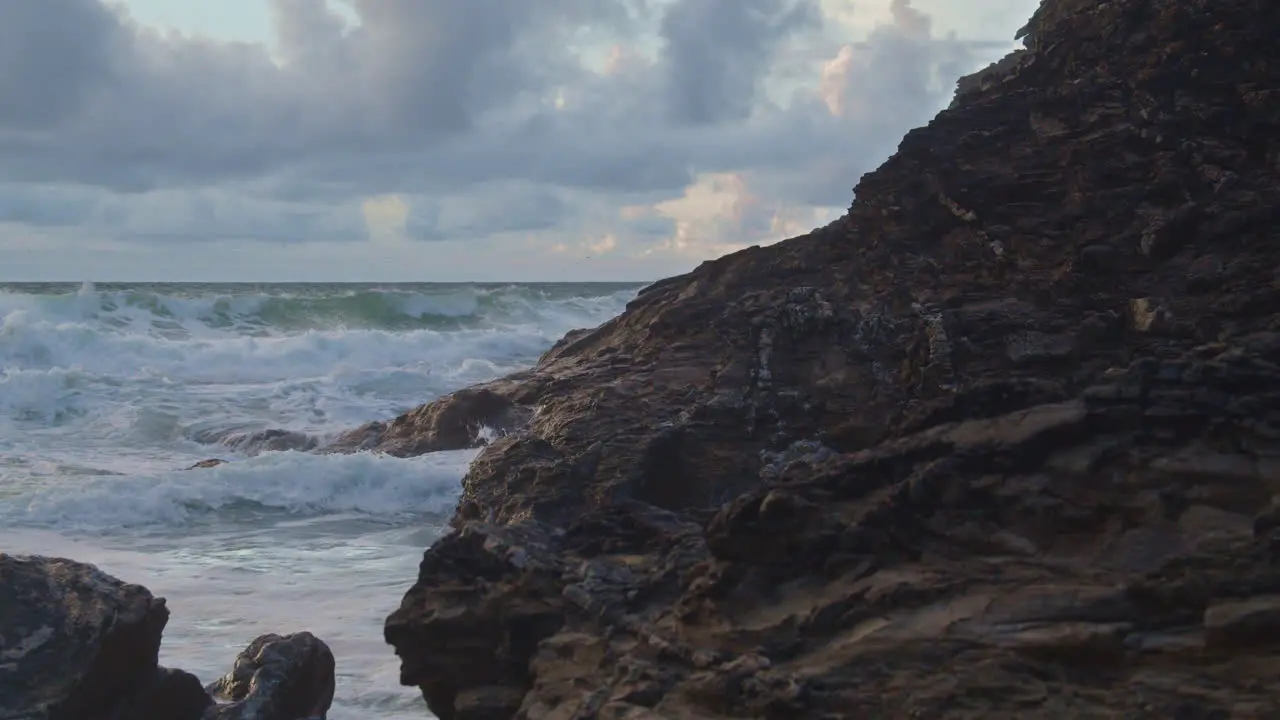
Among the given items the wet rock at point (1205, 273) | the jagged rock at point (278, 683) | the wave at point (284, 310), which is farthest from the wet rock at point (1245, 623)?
the wave at point (284, 310)

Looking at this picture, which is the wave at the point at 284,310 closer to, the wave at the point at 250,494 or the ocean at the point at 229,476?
the ocean at the point at 229,476

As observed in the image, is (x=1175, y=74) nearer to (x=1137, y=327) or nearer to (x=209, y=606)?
(x=1137, y=327)

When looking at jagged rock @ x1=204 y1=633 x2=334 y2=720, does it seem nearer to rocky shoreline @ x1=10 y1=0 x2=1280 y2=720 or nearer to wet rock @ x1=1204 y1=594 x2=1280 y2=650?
rocky shoreline @ x1=10 y1=0 x2=1280 y2=720

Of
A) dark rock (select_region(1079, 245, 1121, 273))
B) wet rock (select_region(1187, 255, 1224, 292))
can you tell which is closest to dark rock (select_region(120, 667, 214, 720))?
dark rock (select_region(1079, 245, 1121, 273))

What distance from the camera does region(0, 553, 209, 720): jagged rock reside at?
5.90 metres

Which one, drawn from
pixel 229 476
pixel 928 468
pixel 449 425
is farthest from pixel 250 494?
pixel 928 468

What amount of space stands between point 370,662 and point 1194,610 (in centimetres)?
544

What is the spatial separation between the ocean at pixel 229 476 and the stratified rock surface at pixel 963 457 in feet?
5.31

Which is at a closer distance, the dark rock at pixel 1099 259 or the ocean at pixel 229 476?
the dark rock at pixel 1099 259

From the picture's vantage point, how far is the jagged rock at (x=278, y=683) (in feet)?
21.0

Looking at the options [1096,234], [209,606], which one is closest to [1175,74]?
[1096,234]

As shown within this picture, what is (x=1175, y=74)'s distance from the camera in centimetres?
779

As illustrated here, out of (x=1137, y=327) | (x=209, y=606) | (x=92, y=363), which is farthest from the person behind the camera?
(x=92, y=363)

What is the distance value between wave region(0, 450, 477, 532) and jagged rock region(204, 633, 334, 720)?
5.43m
